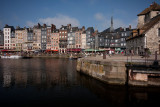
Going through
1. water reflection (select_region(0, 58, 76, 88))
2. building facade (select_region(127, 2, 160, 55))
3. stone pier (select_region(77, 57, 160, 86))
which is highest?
building facade (select_region(127, 2, 160, 55))

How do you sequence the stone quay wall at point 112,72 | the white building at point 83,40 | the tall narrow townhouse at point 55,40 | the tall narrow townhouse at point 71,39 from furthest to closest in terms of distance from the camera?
1. the tall narrow townhouse at point 55,40
2. the tall narrow townhouse at point 71,39
3. the white building at point 83,40
4. the stone quay wall at point 112,72

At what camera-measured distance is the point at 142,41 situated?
27844 mm

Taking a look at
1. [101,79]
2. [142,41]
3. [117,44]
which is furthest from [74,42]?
[101,79]

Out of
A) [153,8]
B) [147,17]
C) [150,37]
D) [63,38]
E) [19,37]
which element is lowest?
[150,37]

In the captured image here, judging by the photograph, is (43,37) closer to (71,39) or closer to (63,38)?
(63,38)

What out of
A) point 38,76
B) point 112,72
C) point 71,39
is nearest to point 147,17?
point 112,72

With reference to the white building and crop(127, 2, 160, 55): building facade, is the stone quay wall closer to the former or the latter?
crop(127, 2, 160, 55): building facade

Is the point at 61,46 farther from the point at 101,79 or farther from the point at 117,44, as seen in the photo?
the point at 101,79

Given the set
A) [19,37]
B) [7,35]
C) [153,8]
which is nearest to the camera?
[153,8]

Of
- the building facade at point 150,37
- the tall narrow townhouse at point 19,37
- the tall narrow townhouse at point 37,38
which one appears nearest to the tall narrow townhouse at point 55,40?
the tall narrow townhouse at point 37,38

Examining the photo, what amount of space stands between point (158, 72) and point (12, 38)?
10236 cm

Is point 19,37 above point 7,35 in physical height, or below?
below

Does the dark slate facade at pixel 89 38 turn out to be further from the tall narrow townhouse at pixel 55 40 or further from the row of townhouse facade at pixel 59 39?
the tall narrow townhouse at pixel 55 40

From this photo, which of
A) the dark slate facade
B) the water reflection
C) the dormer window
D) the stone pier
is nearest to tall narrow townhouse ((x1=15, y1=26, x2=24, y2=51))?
the dark slate facade
